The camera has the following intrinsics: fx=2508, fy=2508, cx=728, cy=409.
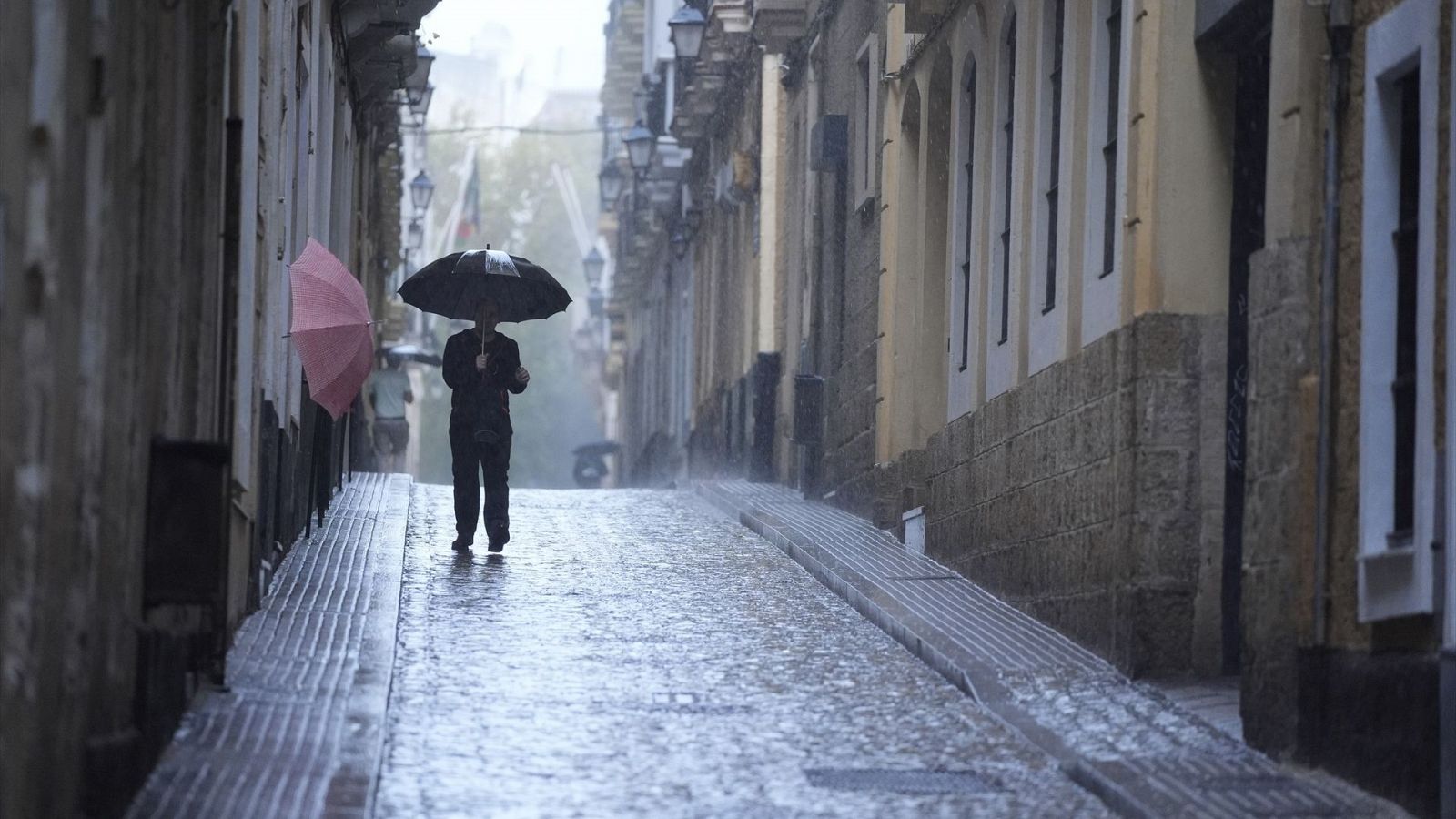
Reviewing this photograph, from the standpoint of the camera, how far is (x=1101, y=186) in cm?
1280

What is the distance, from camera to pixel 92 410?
6883 mm

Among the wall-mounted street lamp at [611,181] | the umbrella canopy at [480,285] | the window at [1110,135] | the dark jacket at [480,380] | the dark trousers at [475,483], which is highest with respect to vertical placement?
the wall-mounted street lamp at [611,181]

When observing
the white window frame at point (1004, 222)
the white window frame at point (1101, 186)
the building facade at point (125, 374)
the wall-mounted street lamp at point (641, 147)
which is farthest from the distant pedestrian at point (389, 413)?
the white window frame at point (1101, 186)

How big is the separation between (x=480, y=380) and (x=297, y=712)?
272 inches

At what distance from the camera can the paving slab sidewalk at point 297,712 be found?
7.93 m

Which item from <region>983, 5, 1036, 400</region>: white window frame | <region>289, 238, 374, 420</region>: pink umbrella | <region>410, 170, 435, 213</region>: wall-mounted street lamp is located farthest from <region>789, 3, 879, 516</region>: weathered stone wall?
<region>410, 170, 435, 213</region>: wall-mounted street lamp

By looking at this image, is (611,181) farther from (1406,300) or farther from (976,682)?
(1406,300)

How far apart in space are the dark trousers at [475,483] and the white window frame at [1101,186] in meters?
4.72

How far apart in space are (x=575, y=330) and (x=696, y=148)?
45265 millimetres

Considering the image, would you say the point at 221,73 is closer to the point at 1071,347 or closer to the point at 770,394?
the point at 1071,347

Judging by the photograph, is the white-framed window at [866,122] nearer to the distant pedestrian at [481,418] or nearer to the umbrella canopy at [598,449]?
the distant pedestrian at [481,418]

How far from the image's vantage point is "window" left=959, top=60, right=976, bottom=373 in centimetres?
1658

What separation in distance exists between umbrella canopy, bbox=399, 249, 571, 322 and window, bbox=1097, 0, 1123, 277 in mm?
5003

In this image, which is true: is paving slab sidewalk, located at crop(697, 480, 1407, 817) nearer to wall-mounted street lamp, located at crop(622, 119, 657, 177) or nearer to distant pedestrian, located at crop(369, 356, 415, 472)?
distant pedestrian, located at crop(369, 356, 415, 472)
